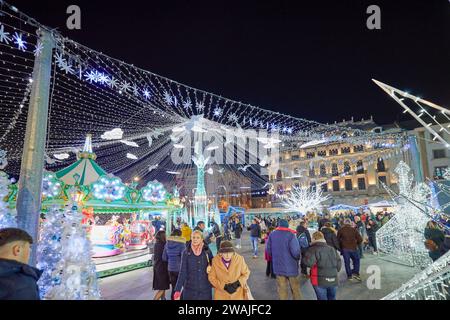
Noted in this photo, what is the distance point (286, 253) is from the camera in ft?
16.8

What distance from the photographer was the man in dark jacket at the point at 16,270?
2.06 metres

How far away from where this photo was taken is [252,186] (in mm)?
61219

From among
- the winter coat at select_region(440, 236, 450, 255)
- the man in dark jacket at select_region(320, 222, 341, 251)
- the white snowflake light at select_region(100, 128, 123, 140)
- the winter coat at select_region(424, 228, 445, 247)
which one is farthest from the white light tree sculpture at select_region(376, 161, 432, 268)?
the white snowflake light at select_region(100, 128, 123, 140)

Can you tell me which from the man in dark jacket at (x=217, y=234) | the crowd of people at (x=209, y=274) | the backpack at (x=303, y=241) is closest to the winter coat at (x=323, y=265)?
the crowd of people at (x=209, y=274)

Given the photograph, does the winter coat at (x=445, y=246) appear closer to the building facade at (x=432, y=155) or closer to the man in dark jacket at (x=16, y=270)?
the man in dark jacket at (x=16, y=270)

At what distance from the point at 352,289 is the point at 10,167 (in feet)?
85.4

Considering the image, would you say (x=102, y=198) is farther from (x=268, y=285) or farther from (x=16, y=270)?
(x=16, y=270)

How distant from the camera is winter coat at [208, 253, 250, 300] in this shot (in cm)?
345

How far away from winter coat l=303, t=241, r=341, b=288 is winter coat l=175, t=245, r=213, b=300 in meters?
1.79

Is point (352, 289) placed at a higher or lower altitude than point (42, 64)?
lower

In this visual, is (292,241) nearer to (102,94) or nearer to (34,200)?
(34,200)

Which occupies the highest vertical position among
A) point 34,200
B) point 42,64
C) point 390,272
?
point 42,64
